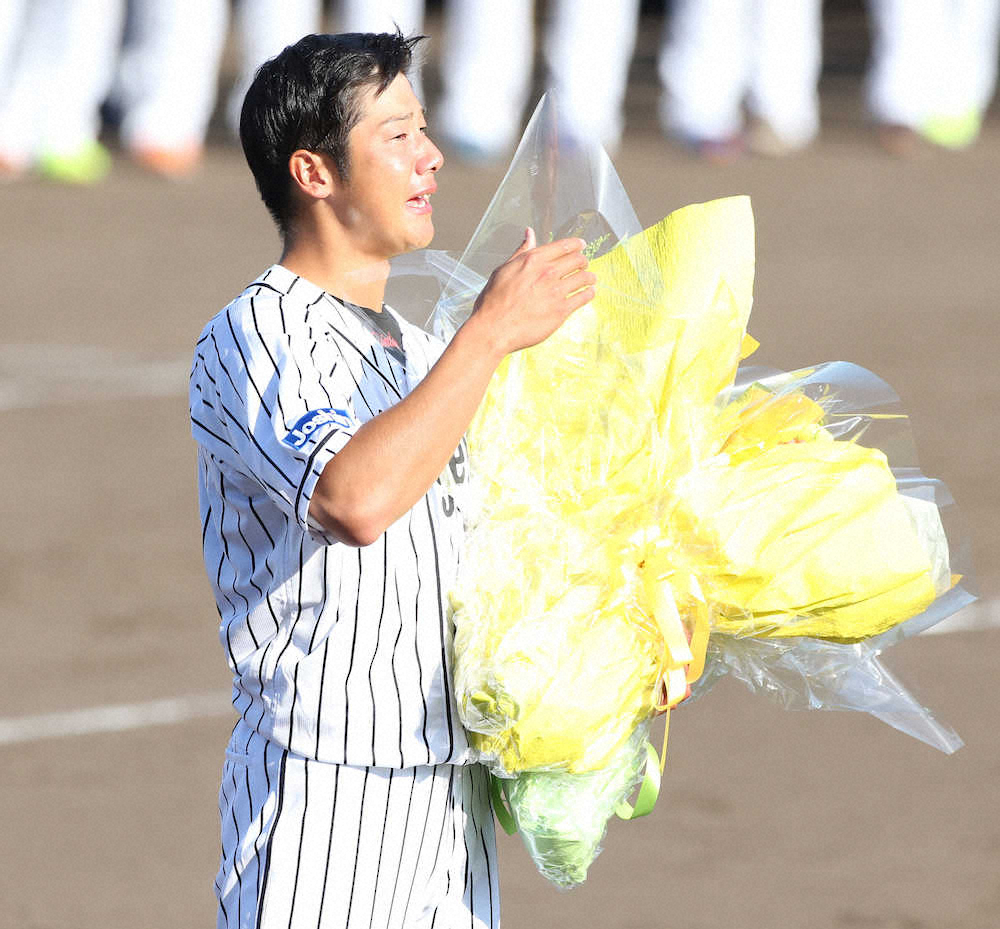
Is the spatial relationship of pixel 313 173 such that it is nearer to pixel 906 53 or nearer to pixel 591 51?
pixel 591 51

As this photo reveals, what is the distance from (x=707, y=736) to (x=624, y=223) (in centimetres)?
288

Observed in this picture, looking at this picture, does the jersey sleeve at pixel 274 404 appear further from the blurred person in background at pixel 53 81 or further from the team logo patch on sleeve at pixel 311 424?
the blurred person in background at pixel 53 81

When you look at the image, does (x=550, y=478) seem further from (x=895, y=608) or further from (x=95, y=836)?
(x=95, y=836)

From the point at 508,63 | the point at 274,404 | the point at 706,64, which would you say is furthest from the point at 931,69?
the point at 274,404

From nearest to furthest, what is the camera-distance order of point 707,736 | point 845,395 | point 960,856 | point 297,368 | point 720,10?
point 297,368 → point 845,395 → point 960,856 → point 707,736 → point 720,10

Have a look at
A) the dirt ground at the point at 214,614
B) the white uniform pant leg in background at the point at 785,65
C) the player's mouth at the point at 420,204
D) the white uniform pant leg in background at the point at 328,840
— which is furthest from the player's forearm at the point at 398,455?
the white uniform pant leg in background at the point at 785,65

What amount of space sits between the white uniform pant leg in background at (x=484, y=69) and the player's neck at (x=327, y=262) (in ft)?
33.2

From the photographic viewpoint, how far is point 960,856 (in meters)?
4.66

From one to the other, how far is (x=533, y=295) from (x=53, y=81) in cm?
1033

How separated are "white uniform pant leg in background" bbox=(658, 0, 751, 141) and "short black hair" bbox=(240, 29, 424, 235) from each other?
10.2 metres

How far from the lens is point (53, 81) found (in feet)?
39.4

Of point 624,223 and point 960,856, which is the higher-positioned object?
point 624,223

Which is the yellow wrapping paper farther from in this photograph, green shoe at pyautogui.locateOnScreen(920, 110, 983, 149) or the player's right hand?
green shoe at pyautogui.locateOnScreen(920, 110, 983, 149)

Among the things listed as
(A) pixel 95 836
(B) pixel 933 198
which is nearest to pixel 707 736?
(A) pixel 95 836
